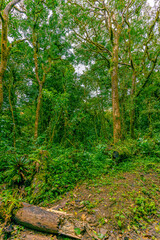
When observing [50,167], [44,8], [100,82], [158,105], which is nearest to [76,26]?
[44,8]

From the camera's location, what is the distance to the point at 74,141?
666 cm

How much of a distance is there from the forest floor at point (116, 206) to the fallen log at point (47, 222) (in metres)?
0.08

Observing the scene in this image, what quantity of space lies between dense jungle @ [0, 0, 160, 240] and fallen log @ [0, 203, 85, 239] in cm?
1

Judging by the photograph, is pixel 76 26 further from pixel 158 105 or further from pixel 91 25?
pixel 158 105

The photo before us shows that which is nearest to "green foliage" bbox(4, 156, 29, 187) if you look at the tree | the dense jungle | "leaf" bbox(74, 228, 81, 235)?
the dense jungle

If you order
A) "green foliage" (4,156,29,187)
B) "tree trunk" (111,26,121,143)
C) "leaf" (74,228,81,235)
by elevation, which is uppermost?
"tree trunk" (111,26,121,143)

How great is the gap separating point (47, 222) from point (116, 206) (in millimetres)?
1241

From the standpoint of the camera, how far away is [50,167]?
10.5ft

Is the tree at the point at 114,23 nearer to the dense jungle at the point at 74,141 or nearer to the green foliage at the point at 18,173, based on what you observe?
the dense jungle at the point at 74,141

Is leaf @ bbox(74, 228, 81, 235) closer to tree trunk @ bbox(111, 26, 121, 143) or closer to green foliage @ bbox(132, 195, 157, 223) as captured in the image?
green foliage @ bbox(132, 195, 157, 223)

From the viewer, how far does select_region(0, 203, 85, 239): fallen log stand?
5.63 ft

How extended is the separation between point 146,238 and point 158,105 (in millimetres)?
5819

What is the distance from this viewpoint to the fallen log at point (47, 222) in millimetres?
1715

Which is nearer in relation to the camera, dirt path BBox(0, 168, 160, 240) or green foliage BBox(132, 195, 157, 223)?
dirt path BBox(0, 168, 160, 240)
